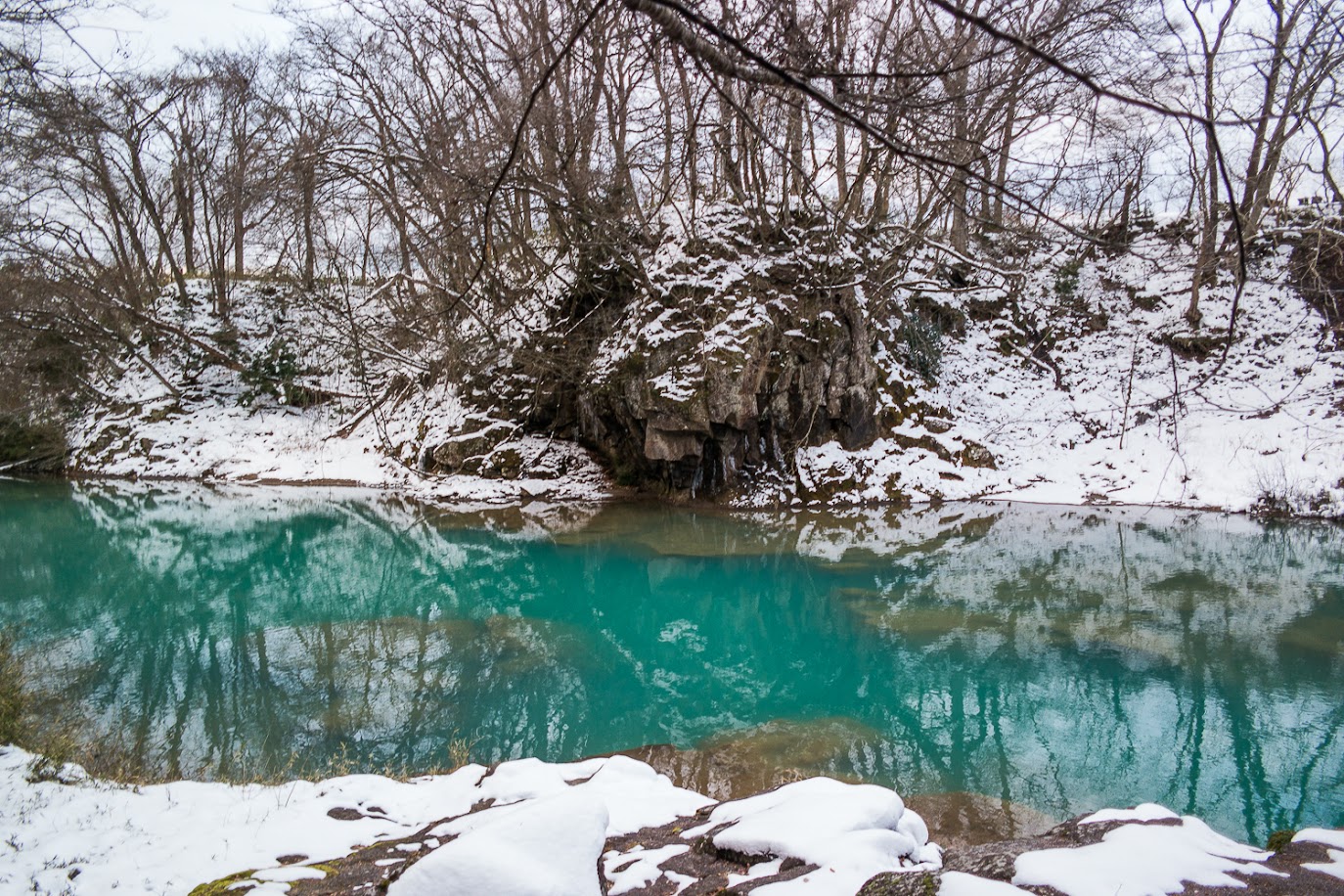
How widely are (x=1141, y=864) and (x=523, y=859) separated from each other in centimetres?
197

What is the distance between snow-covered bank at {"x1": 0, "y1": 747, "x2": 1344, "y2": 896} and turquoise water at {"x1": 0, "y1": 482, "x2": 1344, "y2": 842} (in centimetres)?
137

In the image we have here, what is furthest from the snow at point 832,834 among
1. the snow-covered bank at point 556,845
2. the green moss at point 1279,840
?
the green moss at point 1279,840

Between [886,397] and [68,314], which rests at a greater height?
[68,314]

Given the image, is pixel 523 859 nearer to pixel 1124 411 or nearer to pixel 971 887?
pixel 971 887

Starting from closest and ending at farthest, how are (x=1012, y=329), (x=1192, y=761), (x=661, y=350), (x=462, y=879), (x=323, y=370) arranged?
1. (x=462, y=879)
2. (x=1192, y=761)
3. (x=661, y=350)
4. (x=1012, y=329)
5. (x=323, y=370)

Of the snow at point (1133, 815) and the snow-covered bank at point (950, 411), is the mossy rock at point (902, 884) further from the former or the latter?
the snow-covered bank at point (950, 411)

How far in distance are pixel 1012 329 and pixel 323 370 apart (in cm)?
1897

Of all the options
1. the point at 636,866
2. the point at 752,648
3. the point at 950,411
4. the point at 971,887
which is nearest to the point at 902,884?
the point at 971,887

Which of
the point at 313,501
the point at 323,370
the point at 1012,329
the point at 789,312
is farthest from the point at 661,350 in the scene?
the point at 323,370

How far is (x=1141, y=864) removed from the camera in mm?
2455

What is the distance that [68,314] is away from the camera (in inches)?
797

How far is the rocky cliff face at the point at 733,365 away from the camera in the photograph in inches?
559

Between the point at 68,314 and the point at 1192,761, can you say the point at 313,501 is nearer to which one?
the point at 68,314

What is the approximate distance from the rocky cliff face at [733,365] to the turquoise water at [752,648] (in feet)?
6.08
